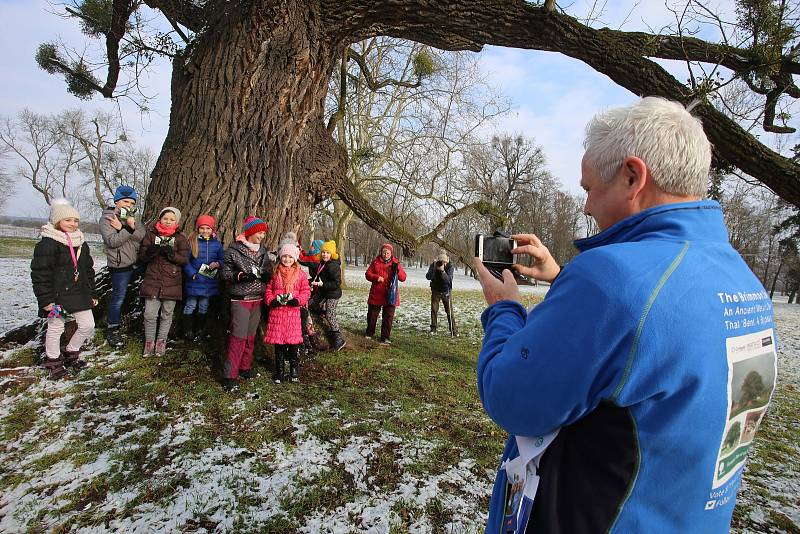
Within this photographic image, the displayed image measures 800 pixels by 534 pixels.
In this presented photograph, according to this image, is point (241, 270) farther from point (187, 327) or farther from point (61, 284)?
point (61, 284)

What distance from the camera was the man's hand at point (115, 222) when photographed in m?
4.85

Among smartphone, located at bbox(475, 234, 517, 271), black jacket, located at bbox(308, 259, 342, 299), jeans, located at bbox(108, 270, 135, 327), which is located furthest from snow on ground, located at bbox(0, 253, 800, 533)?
black jacket, located at bbox(308, 259, 342, 299)

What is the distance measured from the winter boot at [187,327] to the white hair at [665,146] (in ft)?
16.6

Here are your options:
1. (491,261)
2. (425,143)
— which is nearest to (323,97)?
(491,261)

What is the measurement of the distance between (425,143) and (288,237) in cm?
1271

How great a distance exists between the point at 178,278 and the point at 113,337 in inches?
36.5

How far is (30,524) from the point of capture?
2.42 meters

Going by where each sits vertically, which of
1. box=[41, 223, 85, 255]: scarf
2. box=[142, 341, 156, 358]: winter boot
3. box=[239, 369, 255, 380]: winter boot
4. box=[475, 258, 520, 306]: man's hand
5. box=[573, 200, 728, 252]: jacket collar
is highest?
box=[573, 200, 728, 252]: jacket collar

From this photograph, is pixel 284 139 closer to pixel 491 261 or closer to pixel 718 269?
pixel 491 261

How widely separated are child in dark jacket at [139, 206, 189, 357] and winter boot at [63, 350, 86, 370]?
0.61 m

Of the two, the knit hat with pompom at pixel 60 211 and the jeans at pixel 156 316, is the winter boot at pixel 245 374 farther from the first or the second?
the knit hat with pompom at pixel 60 211

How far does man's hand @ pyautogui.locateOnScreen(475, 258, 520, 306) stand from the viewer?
141cm

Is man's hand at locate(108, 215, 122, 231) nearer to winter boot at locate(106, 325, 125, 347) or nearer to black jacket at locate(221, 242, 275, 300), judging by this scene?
winter boot at locate(106, 325, 125, 347)

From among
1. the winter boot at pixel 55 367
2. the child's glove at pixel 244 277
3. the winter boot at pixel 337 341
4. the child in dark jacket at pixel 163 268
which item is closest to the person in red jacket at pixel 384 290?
the winter boot at pixel 337 341
